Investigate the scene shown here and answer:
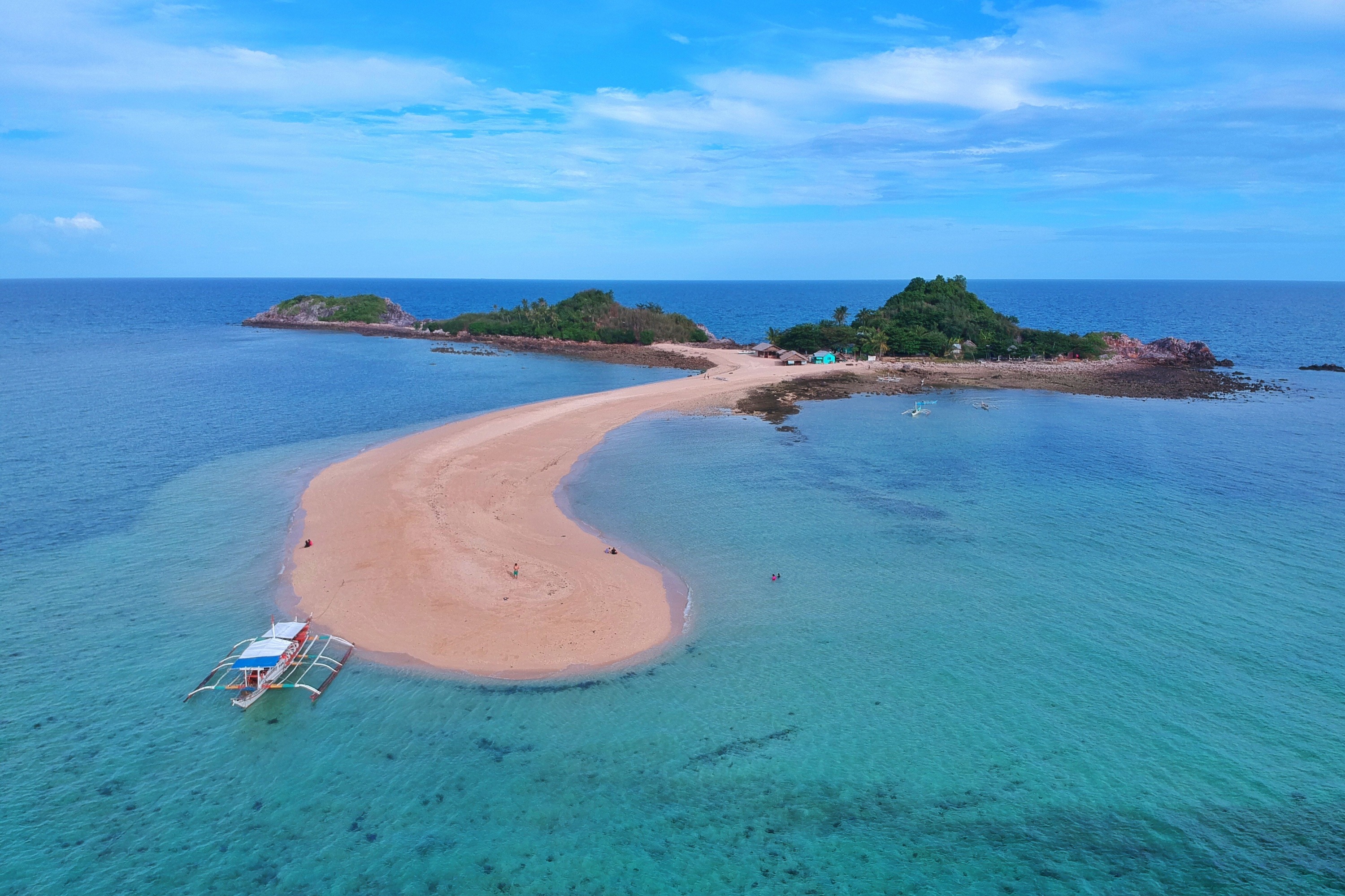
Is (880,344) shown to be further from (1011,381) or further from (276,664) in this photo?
(276,664)

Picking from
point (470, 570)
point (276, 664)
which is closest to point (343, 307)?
point (470, 570)

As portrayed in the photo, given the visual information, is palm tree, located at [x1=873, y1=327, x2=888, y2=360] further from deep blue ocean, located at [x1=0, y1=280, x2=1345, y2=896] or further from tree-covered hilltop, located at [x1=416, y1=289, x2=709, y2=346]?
deep blue ocean, located at [x1=0, y1=280, x2=1345, y2=896]

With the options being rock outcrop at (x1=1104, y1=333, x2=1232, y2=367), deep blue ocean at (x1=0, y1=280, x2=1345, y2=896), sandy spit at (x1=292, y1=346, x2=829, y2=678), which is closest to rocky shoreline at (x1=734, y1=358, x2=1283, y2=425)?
rock outcrop at (x1=1104, y1=333, x2=1232, y2=367)

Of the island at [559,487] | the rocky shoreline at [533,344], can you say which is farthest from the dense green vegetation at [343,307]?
the island at [559,487]

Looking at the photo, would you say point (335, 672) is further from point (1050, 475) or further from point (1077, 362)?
point (1077, 362)

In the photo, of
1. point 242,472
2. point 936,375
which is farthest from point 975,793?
point 936,375
